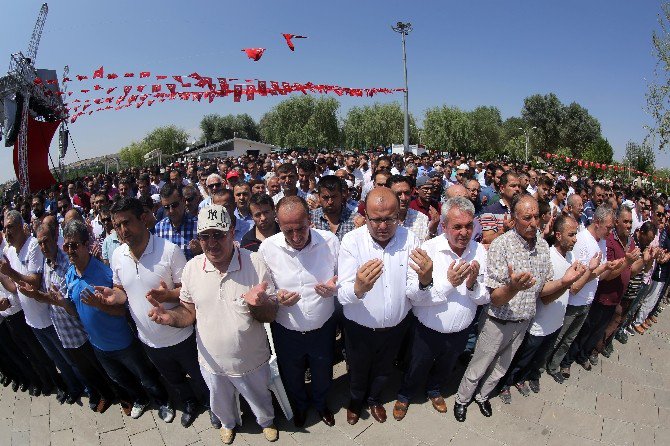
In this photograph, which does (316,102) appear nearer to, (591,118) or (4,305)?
(591,118)

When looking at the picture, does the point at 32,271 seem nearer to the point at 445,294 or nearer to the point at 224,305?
the point at 224,305

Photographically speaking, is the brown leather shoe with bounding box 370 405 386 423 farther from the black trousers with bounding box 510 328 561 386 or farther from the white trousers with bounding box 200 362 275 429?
the black trousers with bounding box 510 328 561 386

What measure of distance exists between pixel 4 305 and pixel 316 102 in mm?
54307

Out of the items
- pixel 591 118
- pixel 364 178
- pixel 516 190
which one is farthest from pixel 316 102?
pixel 516 190

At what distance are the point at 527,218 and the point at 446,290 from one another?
0.86m

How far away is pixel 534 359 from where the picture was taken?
3574 mm

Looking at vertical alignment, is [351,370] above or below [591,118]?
below

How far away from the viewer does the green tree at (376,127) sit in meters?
53.4

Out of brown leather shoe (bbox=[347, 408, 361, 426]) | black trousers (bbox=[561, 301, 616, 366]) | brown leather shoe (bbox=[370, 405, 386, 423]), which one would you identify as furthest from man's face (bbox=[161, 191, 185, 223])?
black trousers (bbox=[561, 301, 616, 366])

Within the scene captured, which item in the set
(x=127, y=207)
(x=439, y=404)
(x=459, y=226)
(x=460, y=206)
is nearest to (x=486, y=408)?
(x=439, y=404)

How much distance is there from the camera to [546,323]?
10.7 feet

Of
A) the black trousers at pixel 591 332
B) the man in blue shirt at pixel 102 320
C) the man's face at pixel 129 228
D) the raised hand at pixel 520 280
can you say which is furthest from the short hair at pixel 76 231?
the black trousers at pixel 591 332

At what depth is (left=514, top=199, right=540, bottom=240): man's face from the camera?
2877mm

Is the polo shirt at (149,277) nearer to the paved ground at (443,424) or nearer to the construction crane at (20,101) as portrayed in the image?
the paved ground at (443,424)
